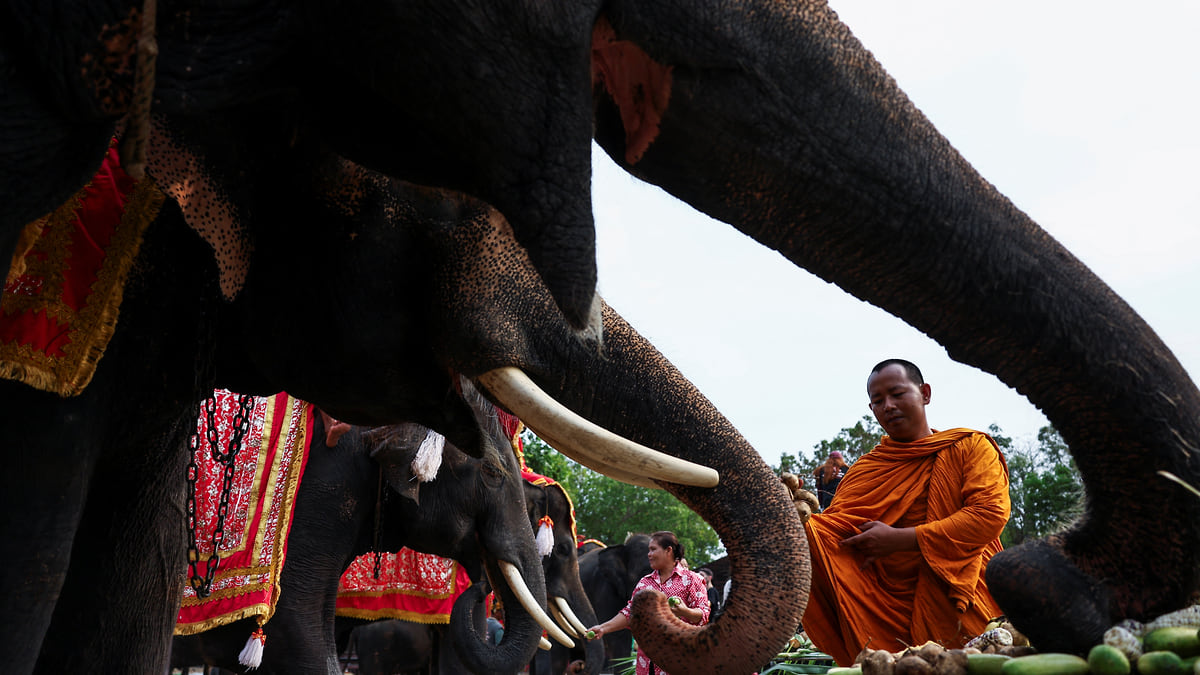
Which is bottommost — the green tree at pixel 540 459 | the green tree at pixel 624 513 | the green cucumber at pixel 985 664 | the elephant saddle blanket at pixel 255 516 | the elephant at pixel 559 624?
the green cucumber at pixel 985 664

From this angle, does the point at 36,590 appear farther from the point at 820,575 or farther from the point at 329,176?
the point at 820,575

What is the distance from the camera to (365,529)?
4.80 metres

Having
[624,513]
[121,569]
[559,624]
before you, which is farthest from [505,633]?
[624,513]

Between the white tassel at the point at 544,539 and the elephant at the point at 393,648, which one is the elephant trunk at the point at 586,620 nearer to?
the elephant at the point at 393,648

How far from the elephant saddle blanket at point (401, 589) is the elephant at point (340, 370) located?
469 cm

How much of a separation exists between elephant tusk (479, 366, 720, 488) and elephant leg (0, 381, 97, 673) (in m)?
0.66

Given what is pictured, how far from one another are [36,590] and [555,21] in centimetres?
119

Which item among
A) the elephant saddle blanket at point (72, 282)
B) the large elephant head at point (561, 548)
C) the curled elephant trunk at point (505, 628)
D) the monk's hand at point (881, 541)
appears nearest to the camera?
the elephant saddle blanket at point (72, 282)

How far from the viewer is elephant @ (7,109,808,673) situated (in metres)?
1.62

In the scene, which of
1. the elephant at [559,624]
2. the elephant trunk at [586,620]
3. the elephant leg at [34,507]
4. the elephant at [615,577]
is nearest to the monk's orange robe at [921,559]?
the elephant at [559,624]

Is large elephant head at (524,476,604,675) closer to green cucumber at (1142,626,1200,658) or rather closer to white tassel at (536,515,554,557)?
white tassel at (536,515,554,557)

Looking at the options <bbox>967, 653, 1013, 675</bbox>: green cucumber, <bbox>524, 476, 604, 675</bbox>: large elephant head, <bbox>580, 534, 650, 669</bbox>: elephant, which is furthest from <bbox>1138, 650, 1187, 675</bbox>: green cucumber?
<bbox>580, 534, 650, 669</bbox>: elephant

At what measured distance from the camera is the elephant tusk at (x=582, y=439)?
165 cm

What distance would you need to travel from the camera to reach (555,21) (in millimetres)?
1185
